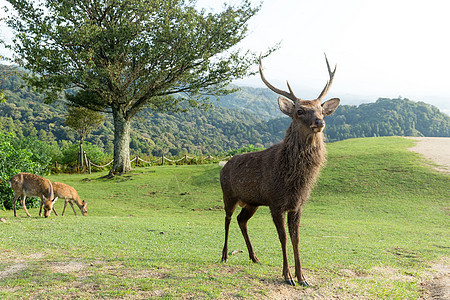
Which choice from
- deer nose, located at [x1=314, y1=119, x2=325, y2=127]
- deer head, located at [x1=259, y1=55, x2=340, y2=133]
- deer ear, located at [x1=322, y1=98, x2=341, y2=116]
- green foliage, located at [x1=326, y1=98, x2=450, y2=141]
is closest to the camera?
deer nose, located at [x1=314, y1=119, x2=325, y2=127]

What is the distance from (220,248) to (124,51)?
48.7 ft

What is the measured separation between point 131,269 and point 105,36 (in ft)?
51.6

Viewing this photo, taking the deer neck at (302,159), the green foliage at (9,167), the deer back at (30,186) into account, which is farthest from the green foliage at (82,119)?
the deer neck at (302,159)

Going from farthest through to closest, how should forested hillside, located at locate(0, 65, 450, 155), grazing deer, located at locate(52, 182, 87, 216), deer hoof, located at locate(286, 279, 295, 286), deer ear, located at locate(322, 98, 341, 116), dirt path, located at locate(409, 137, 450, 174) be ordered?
forested hillside, located at locate(0, 65, 450, 155), dirt path, located at locate(409, 137, 450, 174), grazing deer, located at locate(52, 182, 87, 216), deer ear, located at locate(322, 98, 341, 116), deer hoof, located at locate(286, 279, 295, 286)

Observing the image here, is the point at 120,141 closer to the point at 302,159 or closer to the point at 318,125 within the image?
the point at 302,159

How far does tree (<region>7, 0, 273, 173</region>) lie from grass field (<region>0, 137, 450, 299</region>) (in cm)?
643

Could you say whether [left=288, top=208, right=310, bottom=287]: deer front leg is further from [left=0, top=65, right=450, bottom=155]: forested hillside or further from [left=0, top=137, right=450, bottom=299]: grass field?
[left=0, top=65, right=450, bottom=155]: forested hillside

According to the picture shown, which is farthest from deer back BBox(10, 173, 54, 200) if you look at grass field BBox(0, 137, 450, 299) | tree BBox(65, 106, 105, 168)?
tree BBox(65, 106, 105, 168)

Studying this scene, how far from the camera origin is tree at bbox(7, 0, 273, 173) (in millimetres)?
17531

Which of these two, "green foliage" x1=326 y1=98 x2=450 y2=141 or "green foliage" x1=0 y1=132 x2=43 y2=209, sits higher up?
"green foliage" x1=326 y1=98 x2=450 y2=141

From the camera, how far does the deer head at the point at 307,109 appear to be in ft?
14.4

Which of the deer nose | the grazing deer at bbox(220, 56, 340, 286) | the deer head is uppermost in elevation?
the deer head

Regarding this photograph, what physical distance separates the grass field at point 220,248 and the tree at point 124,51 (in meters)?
6.43

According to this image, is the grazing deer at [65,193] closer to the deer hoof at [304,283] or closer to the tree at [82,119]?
the deer hoof at [304,283]
